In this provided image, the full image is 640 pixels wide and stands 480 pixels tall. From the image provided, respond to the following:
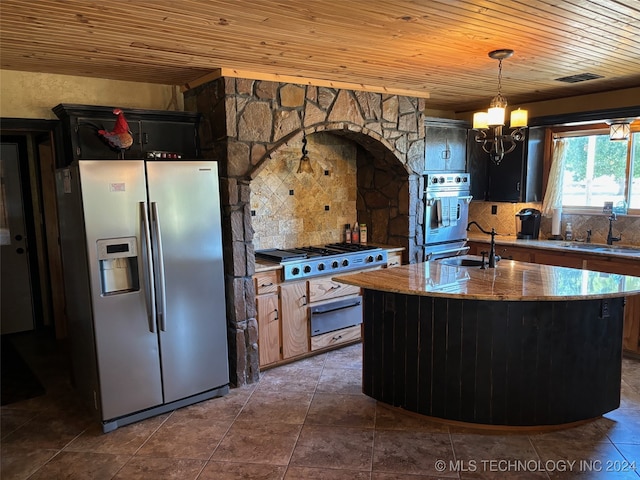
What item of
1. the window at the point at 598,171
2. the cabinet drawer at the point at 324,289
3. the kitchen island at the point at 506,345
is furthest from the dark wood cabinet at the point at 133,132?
the window at the point at 598,171

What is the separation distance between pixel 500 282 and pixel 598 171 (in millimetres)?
2801

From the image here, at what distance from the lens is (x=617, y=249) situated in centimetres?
450

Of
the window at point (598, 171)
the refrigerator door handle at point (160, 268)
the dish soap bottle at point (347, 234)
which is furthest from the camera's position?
the dish soap bottle at point (347, 234)

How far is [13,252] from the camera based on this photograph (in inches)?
199

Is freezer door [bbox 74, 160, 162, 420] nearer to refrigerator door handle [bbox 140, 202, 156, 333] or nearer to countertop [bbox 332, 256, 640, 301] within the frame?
refrigerator door handle [bbox 140, 202, 156, 333]

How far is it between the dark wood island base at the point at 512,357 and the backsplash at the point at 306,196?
5.74 ft

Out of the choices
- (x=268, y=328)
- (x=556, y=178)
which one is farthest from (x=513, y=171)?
(x=268, y=328)

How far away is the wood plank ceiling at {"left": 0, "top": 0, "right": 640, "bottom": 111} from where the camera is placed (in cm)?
224

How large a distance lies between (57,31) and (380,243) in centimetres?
348

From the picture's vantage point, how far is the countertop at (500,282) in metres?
2.70

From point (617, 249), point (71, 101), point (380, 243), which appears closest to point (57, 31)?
point (71, 101)

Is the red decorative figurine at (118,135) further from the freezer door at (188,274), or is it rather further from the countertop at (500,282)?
the countertop at (500,282)

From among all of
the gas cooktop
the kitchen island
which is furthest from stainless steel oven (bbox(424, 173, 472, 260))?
the kitchen island

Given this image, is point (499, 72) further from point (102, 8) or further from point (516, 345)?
point (102, 8)
